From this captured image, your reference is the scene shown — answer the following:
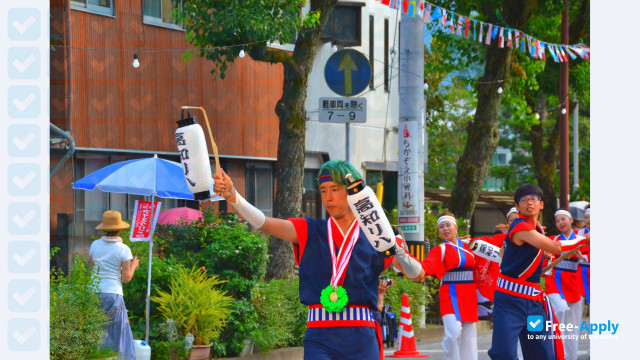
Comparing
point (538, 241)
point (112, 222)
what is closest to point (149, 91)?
point (112, 222)

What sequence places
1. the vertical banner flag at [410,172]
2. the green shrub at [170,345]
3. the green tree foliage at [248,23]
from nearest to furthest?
1. the green shrub at [170,345]
2. the vertical banner flag at [410,172]
3. the green tree foliage at [248,23]

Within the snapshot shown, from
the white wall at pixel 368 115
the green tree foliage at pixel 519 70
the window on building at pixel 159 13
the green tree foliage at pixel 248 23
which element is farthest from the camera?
the white wall at pixel 368 115

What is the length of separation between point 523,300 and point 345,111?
11.9 ft

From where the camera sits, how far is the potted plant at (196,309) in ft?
38.0

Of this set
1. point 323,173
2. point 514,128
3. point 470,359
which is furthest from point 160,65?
point 514,128

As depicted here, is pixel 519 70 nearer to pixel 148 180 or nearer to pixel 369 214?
pixel 148 180

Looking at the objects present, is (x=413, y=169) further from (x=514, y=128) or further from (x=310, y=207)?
(x=514, y=128)

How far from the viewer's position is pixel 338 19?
24.7m

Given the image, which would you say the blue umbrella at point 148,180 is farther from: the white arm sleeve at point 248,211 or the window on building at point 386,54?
the window on building at point 386,54

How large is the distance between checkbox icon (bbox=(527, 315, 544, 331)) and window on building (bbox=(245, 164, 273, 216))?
13.3 m

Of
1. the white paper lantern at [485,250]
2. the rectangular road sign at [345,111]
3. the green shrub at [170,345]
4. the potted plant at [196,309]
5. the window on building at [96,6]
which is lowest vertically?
the green shrub at [170,345]

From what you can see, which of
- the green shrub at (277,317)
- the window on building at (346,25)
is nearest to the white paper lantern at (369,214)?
→ the green shrub at (277,317)

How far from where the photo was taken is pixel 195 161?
6.08 m

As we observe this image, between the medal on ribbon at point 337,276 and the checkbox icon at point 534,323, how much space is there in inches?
137
